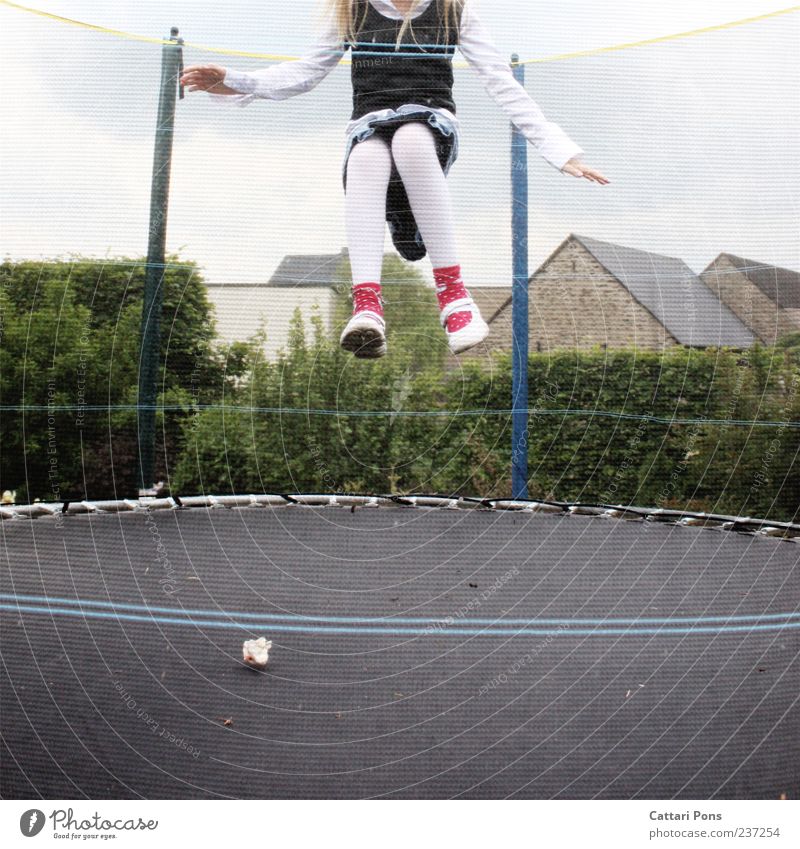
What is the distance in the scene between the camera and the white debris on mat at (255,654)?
4.20 ft

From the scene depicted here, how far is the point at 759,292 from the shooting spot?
1.85 metres

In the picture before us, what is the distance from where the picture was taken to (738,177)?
1.69 m

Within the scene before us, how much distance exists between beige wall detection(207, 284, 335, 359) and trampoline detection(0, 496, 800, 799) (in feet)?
1.81

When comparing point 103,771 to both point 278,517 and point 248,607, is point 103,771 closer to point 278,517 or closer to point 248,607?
point 248,607

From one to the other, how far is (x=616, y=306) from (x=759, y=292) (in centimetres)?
38

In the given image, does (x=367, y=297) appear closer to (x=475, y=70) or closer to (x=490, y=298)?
(x=490, y=298)

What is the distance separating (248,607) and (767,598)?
3.78 ft

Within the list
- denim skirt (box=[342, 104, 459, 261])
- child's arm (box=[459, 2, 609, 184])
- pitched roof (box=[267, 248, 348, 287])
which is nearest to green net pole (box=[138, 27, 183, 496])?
pitched roof (box=[267, 248, 348, 287])

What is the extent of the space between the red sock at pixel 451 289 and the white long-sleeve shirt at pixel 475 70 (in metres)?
0.30

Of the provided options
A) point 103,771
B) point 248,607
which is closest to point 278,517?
point 248,607

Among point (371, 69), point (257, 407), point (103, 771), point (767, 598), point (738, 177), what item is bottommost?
point (103, 771)

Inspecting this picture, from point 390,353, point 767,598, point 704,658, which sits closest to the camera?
point 704,658

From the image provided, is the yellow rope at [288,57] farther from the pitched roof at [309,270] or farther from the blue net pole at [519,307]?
the pitched roof at [309,270]

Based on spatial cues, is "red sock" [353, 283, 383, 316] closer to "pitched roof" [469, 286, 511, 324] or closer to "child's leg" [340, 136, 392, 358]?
"child's leg" [340, 136, 392, 358]
